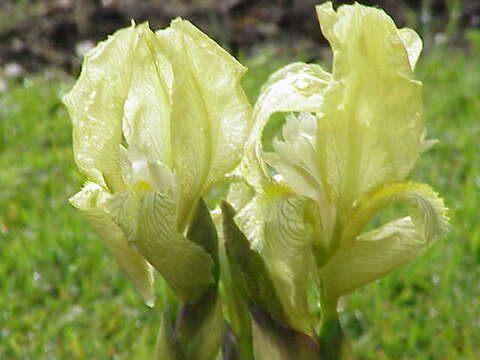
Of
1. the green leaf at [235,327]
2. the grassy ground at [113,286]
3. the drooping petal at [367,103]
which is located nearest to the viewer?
the drooping petal at [367,103]

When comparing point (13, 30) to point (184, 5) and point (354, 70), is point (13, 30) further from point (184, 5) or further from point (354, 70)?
point (354, 70)

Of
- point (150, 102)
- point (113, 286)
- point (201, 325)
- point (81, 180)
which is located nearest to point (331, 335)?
point (201, 325)

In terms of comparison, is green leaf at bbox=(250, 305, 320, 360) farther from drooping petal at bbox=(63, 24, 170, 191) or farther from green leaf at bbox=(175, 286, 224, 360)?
drooping petal at bbox=(63, 24, 170, 191)

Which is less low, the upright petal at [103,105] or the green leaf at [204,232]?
the upright petal at [103,105]

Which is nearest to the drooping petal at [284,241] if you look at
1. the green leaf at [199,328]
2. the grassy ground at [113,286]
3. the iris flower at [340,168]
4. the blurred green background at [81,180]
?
the iris flower at [340,168]

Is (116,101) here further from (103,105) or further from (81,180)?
(81,180)

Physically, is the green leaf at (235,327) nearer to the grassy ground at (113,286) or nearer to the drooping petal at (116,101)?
the drooping petal at (116,101)

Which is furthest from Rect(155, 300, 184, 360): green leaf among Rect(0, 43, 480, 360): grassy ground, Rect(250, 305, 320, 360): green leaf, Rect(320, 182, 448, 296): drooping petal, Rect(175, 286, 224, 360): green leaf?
Rect(0, 43, 480, 360): grassy ground
